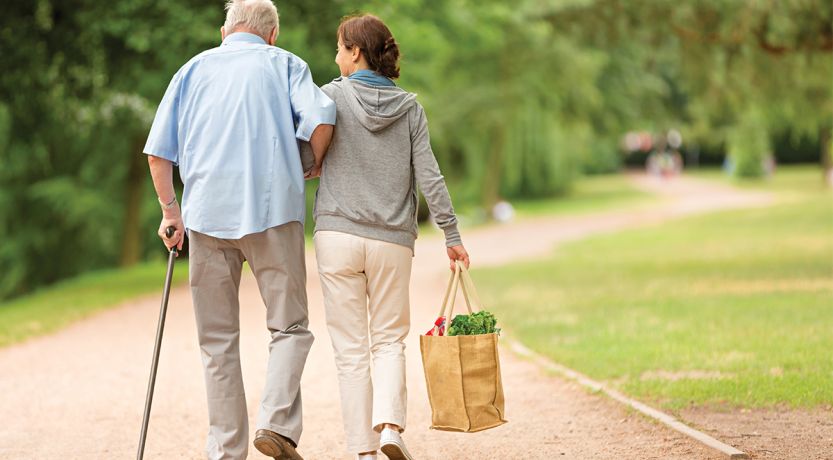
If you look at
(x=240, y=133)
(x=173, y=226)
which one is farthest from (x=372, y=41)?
(x=173, y=226)

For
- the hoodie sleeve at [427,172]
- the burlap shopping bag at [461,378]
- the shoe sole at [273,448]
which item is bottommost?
the shoe sole at [273,448]

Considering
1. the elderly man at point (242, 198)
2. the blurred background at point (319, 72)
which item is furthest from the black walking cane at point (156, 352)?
the blurred background at point (319, 72)

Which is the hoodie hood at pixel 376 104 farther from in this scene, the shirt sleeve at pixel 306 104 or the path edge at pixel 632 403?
the path edge at pixel 632 403

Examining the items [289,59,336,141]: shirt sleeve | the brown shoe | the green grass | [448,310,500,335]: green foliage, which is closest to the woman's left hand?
[289,59,336,141]: shirt sleeve

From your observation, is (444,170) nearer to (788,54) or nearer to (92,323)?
(788,54)

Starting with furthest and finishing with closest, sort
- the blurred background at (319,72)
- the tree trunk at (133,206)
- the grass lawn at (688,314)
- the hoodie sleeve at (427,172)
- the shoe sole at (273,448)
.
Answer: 1. the tree trunk at (133,206)
2. the blurred background at (319,72)
3. the grass lawn at (688,314)
4. the hoodie sleeve at (427,172)
5. the shoe sole at (273,448)

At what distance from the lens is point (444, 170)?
117 feet

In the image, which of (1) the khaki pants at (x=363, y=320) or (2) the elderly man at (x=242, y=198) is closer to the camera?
(2) the elderly man at (x=242, y=198)

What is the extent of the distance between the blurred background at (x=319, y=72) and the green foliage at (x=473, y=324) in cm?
920

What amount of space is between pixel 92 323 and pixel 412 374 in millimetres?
5115

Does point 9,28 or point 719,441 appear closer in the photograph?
point 719,441

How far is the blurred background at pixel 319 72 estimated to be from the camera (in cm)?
1466

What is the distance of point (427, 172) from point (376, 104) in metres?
0.35

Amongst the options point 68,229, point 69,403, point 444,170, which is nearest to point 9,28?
point 68,229
